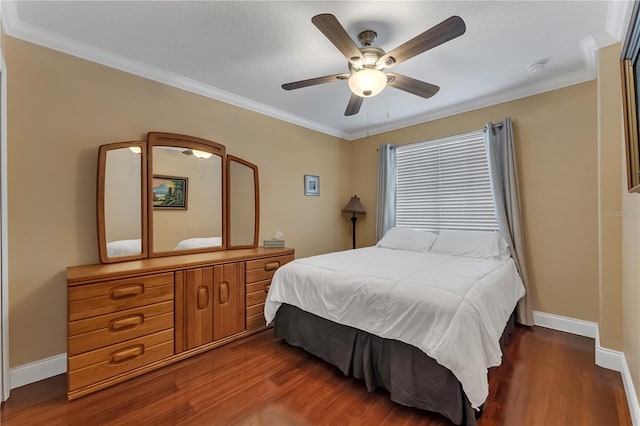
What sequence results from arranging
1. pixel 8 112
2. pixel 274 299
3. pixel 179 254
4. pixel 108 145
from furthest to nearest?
pixel 179 254, pixel 274 299, pixel 108 145, pixel 8 112

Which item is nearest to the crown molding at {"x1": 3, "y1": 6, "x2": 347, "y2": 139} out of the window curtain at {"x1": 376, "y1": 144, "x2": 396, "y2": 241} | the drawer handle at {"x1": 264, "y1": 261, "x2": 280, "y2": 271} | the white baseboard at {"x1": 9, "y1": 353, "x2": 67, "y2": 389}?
the window curtain at {"x1": 376, "y1": 144, "x2": 396, "y2": 241}

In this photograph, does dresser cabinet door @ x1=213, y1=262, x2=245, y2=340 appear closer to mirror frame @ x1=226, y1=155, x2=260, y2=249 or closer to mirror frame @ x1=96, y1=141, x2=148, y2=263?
mirror frame @ x1=226, y1=155, x2=260, y2=249

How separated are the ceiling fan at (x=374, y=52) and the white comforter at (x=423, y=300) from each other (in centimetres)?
137

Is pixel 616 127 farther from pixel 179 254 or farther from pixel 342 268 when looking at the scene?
pixel 179 254

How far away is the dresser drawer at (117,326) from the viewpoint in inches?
69.5

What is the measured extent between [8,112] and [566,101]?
472cm

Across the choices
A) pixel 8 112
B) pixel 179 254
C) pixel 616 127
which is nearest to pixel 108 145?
pixel 8 112

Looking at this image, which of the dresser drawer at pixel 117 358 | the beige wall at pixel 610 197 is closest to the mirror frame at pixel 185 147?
the dresser drawer at pixel 117 358

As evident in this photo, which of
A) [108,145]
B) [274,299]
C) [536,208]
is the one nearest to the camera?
[108,145]

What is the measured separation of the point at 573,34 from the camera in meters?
2.04

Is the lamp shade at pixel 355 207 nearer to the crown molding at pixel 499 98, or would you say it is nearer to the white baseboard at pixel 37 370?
the crown molding at pixel 499 98

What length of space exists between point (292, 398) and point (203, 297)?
1.12 meters

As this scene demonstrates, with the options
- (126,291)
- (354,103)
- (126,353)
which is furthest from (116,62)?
(126,353)

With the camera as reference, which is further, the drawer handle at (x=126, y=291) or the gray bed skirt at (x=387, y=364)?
the drawer handle at (x=126, y=291)
